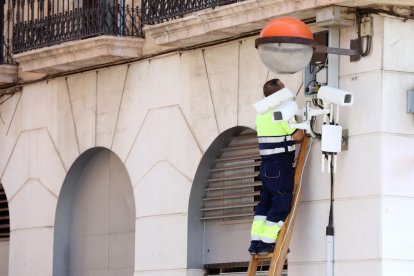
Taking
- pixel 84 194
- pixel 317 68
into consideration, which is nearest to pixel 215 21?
pixel 317 68

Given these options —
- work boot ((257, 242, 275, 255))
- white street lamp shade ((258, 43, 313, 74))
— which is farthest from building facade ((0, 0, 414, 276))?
white street lamp shade ((258, 43, 313, 74))

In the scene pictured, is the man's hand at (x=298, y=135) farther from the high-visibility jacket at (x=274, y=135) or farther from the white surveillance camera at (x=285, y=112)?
the white surveillance camera at (x=285, y=112)

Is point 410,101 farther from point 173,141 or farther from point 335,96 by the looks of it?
point 173,141

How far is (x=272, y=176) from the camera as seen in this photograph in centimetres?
1556

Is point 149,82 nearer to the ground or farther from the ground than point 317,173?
farther from the ground

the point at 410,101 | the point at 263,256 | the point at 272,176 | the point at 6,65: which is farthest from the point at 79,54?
the point at 410,101

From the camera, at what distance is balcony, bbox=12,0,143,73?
18.3 metres

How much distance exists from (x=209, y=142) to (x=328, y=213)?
2198 mm

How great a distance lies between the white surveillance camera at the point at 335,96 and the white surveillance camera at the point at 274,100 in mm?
351

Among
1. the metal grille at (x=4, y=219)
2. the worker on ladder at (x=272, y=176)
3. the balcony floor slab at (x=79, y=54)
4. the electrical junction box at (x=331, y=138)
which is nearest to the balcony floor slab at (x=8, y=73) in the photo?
the balcony floor slab at (x=79, y=54)

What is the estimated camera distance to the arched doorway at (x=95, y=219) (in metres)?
18.8

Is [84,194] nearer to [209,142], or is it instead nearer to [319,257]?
[209,142]

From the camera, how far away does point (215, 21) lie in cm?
1656

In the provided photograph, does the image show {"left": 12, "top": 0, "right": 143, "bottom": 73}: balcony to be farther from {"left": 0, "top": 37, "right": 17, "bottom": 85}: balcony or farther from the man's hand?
the man's hand
